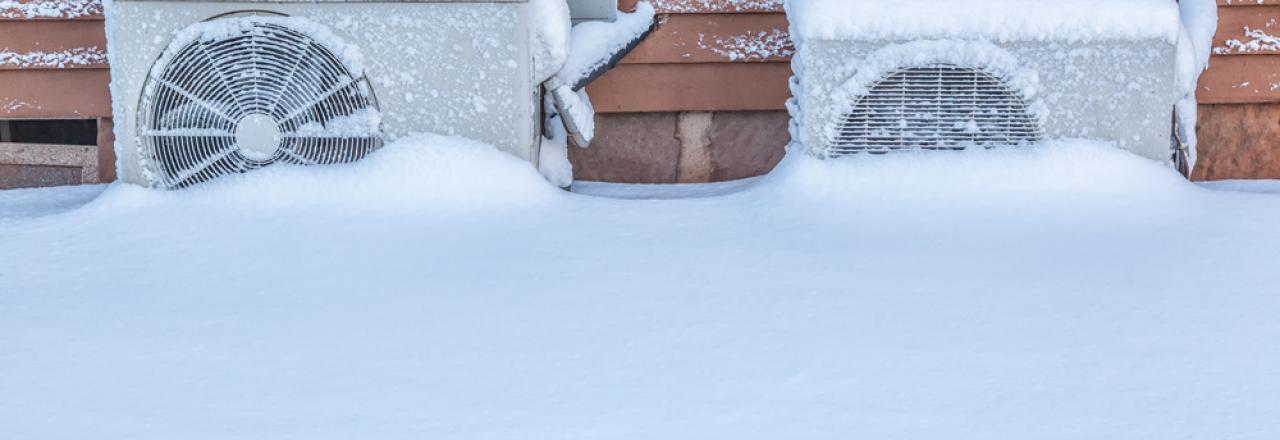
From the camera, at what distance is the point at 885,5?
389 centimetres

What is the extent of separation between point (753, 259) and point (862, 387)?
85 cm

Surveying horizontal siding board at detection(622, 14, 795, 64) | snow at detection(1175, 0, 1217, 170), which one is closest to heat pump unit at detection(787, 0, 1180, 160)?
snow at detection(1175, 0, 1217, 170)

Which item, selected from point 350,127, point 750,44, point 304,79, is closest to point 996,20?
point 750,44

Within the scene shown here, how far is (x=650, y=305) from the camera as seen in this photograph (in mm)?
3006

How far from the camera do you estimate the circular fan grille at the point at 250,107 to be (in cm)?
384

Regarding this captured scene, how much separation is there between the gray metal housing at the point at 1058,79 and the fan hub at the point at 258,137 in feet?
5.06

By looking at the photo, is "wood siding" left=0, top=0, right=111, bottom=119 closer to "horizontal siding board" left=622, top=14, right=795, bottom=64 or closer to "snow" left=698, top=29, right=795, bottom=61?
"horizontal siding board" left=622, top=14, right=795, bottom=64

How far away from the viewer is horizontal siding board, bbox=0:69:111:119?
4676 millimetres

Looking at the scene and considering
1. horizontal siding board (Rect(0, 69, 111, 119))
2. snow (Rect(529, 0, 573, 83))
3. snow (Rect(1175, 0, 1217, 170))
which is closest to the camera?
snow (Rect(529, 0, 573, 83))

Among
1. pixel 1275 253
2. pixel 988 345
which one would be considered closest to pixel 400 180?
pixel 988 345

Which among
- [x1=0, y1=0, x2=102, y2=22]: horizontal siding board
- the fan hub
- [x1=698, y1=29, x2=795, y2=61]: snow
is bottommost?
the fan hub

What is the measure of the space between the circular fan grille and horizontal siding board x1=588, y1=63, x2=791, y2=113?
109cm

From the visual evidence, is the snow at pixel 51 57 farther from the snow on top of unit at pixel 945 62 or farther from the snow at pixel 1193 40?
the snow at pixel 1193 40

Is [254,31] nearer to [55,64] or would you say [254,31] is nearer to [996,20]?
[55,64]
